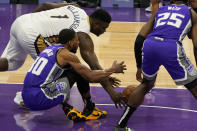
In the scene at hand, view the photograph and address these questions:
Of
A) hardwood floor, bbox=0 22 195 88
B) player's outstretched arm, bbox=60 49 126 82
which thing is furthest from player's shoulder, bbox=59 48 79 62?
hardwood floor, bbox=0 22 195 88

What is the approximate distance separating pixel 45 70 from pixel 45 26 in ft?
2.62

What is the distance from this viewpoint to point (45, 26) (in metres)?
6.16

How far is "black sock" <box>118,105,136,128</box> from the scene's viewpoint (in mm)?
5395

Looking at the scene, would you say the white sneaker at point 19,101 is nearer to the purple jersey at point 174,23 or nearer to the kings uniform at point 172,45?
the kings uniform at point 172,45

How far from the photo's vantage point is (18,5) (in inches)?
591

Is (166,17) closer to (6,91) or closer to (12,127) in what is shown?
(12,127)

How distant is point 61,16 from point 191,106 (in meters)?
2.11

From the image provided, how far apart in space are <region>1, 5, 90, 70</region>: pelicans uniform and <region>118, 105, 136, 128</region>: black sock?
1221 mm

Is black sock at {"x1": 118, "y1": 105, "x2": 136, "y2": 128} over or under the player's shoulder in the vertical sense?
under

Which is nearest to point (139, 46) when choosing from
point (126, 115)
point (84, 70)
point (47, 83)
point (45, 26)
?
point (84, 70)

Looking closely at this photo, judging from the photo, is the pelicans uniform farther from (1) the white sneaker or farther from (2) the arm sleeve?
(2) the arm sleeve

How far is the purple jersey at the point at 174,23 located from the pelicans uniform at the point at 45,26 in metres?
1.16

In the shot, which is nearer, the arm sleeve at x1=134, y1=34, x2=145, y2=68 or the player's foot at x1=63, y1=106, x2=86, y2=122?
the arm sleeve at x1=134, y1=34, x2=145, y2=68

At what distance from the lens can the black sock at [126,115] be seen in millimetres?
5395
